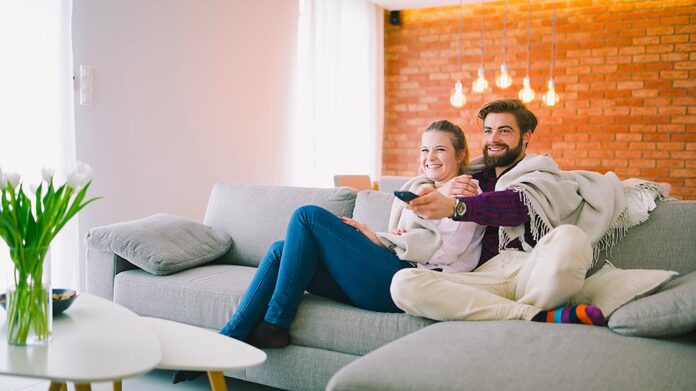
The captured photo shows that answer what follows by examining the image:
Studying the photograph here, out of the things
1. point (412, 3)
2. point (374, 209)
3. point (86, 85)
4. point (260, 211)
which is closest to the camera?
point (374, 209)

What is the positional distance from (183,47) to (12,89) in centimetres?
143

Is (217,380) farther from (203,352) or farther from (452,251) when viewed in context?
(452,251)

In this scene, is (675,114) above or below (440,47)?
below

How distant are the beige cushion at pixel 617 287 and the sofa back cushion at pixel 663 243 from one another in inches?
4.3

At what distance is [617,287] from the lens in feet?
6.26

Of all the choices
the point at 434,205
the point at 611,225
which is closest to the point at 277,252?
the point at 434,205

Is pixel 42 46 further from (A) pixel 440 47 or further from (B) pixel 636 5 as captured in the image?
(B) pixel 636 5

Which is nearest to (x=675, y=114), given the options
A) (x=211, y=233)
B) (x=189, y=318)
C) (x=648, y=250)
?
(x=648, y=250)

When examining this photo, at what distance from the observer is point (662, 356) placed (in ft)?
5.08

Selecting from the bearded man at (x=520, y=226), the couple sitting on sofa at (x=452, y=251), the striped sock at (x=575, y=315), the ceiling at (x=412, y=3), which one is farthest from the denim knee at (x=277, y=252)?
the ceiling at (x=412, y=3)

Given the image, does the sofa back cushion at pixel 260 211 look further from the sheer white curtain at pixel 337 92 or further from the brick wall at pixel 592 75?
the brick wall at pixel 592 75

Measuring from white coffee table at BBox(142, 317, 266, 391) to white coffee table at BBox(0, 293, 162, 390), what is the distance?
0.06m

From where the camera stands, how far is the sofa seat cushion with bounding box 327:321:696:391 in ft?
4.43

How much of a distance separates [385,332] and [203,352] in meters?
0.66
